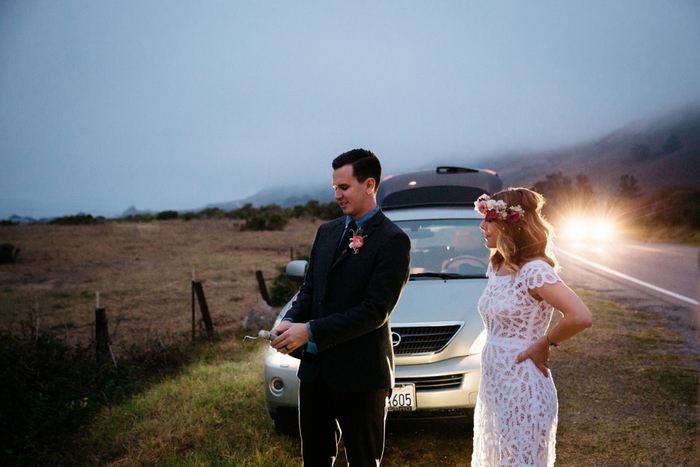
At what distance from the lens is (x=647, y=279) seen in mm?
12531

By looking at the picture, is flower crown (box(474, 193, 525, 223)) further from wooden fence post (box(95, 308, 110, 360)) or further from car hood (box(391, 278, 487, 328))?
wooden fence post (box(95, 308, 110, 360))

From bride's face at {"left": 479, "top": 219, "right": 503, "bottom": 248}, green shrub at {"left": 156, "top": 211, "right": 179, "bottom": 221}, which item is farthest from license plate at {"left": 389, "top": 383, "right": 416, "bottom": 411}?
green shrub at {"left": 156, "top": 211, "right": 179, "bottom": 221}

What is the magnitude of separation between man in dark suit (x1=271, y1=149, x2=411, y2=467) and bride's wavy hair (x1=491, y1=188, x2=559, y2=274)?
48 cm

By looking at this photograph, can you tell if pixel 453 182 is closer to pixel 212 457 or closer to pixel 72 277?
pixel 212 457

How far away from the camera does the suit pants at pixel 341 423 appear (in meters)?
2.36

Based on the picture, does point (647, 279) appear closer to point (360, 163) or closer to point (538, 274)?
point (538, 274)

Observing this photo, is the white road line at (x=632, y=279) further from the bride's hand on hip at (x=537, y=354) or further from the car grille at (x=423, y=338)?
the bride's hand on hip at (x=537, y=354)

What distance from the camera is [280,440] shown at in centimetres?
398

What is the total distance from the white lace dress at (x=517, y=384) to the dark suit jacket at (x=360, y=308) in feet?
1.63

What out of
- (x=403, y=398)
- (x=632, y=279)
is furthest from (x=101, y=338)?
(x=632, y=279)

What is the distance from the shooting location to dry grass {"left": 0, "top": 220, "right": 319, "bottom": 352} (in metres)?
10.5

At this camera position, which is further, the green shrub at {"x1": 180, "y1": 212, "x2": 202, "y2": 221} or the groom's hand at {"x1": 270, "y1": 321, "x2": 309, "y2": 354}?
the green shrub at {"x1": 180, "y1": 212, "x2": 202, "y2": 221}

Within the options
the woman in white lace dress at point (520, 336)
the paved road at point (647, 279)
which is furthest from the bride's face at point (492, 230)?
the paved road at point (647, 279)

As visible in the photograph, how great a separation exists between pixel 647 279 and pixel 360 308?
1264 centimetres
